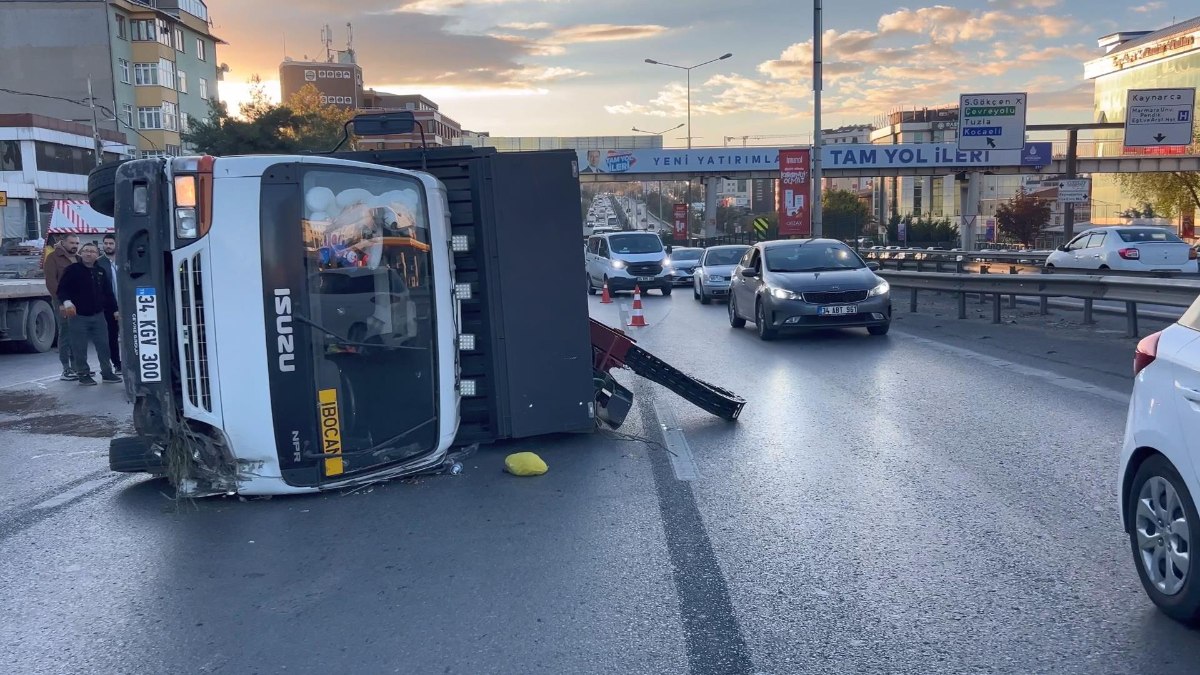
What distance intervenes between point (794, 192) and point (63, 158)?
42225mm

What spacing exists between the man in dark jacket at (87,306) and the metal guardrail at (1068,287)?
1278 cm

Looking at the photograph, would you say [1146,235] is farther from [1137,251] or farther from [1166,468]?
[1166,468]

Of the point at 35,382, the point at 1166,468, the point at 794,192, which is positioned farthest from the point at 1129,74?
the point at 1166,468

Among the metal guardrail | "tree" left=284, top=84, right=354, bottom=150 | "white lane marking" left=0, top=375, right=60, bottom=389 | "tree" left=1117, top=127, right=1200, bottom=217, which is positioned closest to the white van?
the metal guardrail

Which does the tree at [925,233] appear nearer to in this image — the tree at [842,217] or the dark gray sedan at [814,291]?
the tree at [842,217]

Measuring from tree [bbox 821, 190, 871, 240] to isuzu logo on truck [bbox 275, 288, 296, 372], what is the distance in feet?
154

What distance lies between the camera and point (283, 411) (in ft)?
20.8

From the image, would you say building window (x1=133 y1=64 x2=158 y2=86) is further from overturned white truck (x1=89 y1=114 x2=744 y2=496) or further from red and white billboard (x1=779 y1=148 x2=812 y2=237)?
overturned white truck (x1=89 y1=114 x2=744 y2=496)

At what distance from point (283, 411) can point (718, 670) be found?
344 centimetres

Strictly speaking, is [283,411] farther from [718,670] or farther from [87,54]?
[87,54]

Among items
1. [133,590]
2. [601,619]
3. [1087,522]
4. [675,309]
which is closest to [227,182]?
[133,590]

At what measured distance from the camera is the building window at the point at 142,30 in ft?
219

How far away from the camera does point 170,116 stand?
68250 millimetres

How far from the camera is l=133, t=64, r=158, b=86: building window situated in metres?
67.0
